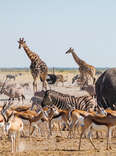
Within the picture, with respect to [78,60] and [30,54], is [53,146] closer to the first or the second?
[30,54]

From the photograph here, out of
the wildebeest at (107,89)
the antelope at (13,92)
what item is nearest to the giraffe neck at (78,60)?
the antelope at (13,92)

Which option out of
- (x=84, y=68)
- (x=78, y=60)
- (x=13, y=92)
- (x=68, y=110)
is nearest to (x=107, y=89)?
(x=68, y=110)

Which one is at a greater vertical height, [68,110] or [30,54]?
[30,54]

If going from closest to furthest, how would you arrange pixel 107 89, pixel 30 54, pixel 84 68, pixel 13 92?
pixel 107 89, pixel 30 54, pixel 13 92, pixel 84 68

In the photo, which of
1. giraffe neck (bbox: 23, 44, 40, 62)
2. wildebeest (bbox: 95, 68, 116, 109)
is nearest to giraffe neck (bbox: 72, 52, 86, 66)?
giraffe neck (bbox: 23, 44, 40, 62)

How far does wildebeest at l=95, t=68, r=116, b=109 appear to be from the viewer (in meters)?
13.6

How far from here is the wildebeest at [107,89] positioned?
44.7 feet

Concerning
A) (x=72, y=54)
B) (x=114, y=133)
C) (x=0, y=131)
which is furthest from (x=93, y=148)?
(x=72, y=54)

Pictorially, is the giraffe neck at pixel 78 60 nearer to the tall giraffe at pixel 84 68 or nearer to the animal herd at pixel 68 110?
the tall giraffe at pixel 84 68

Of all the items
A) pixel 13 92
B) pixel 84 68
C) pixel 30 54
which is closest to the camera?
pixel 30 54

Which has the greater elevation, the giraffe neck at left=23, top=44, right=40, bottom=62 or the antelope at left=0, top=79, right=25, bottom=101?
the giraffe neck at left=23, top=44, right=40, bottom=62

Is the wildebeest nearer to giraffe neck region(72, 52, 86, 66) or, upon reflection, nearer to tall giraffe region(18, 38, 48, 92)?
tall giraffe region(18, 38, 48, 92)

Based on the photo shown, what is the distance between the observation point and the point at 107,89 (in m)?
13.7

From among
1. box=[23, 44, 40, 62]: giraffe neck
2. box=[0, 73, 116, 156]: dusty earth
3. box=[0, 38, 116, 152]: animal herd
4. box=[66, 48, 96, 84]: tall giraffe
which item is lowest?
box=[0, 73, 116, 156]: dusty earth
